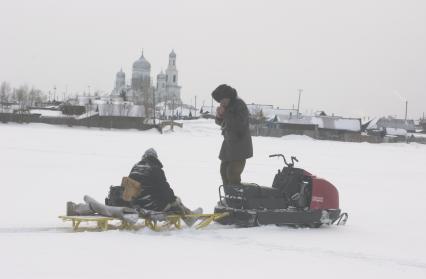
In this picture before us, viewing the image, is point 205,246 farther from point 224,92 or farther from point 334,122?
point 334,122

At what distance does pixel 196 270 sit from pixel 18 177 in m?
8.44

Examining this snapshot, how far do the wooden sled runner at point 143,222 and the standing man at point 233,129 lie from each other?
895 mm

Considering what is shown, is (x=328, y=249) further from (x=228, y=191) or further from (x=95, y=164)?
(x=95, y=164)

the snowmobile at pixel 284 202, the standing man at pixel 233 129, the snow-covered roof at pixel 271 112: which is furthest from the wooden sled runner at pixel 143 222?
the snow-covered roof at pixel 271 112

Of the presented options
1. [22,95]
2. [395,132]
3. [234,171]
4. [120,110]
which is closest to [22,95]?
[22,95]

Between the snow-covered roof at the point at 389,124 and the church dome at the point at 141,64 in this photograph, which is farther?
the church dome at the point at 141,64

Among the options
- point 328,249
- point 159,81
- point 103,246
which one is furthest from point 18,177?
point 159,81

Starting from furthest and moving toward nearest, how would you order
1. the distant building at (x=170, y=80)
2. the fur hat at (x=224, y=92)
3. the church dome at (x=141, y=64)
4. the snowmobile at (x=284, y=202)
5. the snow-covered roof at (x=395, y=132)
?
1. the distant building at (x=170, y=80)
2. the church dome at (x=141, y=64)
3. the snow-covered roof at (x=395, y=132)
4. the fur hat at (x=224, y=92)
5. the snowmobile at (x=284, y=202)

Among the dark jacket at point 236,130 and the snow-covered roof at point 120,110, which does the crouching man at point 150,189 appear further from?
the snow-covered roof at point 120,110

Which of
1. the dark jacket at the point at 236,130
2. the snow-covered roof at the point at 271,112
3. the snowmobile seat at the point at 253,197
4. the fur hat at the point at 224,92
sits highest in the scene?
the snow-covered roof at the point at 271,112

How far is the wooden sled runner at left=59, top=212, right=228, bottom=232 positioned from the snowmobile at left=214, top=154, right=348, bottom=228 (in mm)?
285

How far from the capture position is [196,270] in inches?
228

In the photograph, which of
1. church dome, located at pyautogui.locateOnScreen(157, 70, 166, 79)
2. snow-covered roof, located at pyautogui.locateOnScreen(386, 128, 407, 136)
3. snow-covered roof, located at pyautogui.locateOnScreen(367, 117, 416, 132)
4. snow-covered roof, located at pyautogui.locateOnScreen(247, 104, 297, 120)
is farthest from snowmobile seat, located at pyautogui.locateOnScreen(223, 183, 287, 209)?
church dome, located at pyautogui.locateOnScreen(157, 70, 166, 79)

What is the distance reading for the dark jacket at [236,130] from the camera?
8609mm
